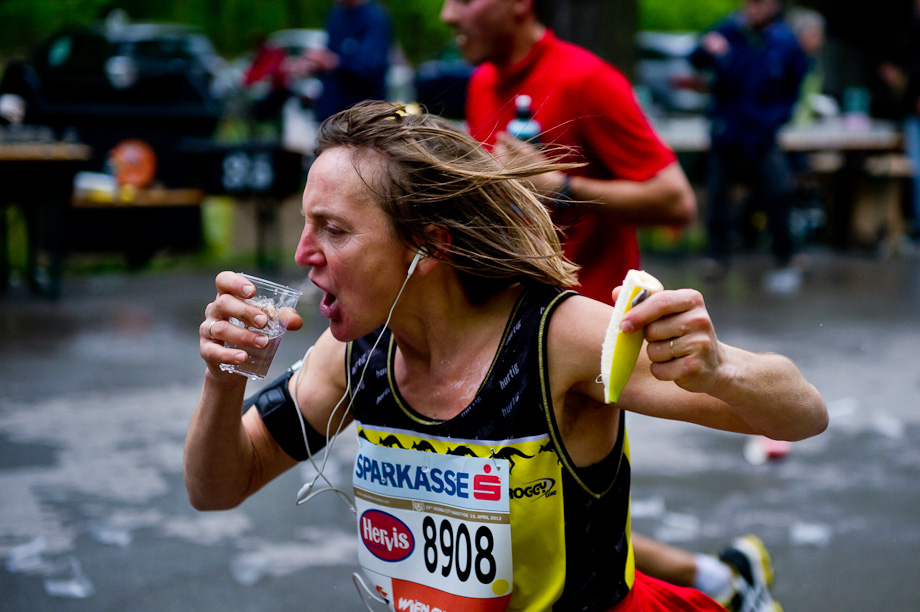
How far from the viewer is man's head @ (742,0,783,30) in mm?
9557

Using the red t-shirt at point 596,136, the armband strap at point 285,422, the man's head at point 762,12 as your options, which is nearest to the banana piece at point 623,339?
the armband strap at point 285,422

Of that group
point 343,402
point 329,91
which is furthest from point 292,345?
point 343,402

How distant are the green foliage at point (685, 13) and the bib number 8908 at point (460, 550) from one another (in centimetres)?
3346

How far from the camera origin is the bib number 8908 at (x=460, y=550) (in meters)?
1.88

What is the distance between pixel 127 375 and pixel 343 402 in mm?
4654

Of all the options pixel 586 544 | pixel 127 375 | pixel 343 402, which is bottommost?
pixel 127 375

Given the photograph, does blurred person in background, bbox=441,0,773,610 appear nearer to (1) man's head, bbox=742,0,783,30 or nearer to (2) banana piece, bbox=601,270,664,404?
(2) banana piece, bbox=601,270,664,404

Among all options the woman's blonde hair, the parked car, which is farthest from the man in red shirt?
the parked car

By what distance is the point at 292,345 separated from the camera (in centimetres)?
717

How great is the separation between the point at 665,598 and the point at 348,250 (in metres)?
1.01

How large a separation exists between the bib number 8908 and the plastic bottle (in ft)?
4.23

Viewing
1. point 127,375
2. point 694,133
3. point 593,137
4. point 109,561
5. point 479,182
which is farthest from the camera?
point 694,133

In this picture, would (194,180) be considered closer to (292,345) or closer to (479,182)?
(292,345)

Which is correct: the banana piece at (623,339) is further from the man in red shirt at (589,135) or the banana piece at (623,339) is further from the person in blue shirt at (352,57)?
the person in blue shirt at (352,57)
